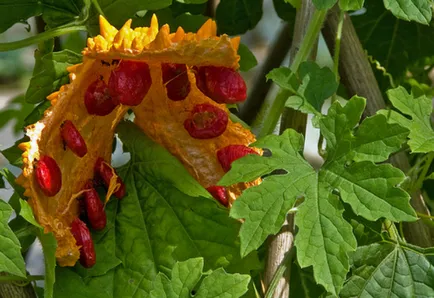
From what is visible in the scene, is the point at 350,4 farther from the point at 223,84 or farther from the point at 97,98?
the point at 97,98

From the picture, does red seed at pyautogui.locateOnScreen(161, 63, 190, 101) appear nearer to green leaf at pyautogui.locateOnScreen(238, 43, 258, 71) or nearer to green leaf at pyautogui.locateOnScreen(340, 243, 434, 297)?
green leaf at pyautogui.locateOnScreen(238, 43, 258, 71)

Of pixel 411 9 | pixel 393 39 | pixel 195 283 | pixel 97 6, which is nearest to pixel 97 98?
pixel 97 6

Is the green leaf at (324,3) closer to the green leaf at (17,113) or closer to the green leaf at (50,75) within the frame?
the green leaf at (50,75)

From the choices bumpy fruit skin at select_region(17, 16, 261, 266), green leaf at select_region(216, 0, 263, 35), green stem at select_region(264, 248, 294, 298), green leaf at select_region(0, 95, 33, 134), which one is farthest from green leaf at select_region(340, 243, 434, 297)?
green leaf at select_region(0, 95, 33, 134)

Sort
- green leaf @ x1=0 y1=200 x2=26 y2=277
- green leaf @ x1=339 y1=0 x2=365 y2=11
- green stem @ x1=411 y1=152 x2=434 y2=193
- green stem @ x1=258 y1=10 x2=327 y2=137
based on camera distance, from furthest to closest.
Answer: green stem @ x1=411 y1=152 x2=434 y2=193 → green stem @ x1=258 y1=10 x2=327 y2=137 → green leaf @ x1=339 y1=0 x2=365 y2=11 → green leaf @ x1=0 y1=200 x2=26 y2=277

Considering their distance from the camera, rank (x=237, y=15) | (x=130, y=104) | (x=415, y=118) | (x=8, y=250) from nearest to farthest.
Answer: (x=8, y=250) → (x=130, y=104) → (x=415, y=118) → (x=237, y=15)

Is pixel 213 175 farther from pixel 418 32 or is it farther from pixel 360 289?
pixel 418 32

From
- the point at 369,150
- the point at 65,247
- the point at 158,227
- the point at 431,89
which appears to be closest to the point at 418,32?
the point at 431,89
